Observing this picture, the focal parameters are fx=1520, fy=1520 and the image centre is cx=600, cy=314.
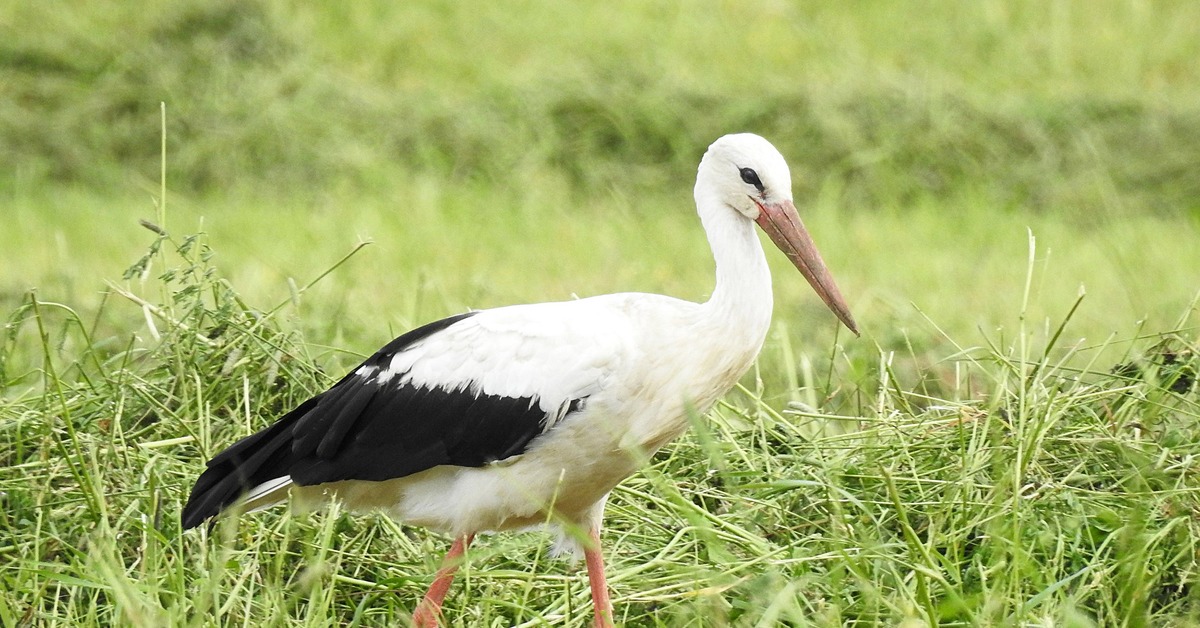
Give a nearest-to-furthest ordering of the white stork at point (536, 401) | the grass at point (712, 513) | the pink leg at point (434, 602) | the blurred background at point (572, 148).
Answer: the grass at point (712, 513), the white stork at point (536, 401), the pink leg at point (434, 602), the blurred background at point (572, 148)

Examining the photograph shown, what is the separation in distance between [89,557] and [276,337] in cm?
84

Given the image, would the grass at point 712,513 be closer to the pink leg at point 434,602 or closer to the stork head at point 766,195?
the pink leg at point 434,602

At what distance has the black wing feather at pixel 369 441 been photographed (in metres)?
2.95

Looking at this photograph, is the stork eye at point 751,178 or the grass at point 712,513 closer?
the grass at point 712,513

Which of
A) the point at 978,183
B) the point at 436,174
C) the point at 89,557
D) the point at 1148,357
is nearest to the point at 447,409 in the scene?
the point at 89,557

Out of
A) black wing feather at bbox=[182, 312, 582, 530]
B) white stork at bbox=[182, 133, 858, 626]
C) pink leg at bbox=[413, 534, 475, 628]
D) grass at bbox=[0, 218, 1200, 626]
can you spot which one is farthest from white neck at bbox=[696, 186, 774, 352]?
pink leg at bbox=[413, 534, 475, 628]

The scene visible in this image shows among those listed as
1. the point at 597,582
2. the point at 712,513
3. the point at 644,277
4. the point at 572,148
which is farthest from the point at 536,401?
the point at 572,148

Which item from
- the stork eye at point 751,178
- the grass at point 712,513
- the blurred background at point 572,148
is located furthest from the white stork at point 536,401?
the blurred background at point 572,148

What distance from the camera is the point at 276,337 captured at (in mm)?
3500

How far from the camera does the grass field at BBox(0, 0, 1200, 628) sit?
9.45ft

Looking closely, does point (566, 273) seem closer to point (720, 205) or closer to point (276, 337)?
point (276, 337)

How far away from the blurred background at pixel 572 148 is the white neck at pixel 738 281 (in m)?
2.25

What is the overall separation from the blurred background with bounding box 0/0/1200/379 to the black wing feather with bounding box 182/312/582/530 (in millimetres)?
2118

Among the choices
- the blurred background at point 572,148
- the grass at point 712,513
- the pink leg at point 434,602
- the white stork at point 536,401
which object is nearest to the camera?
the grass at point 712,513
